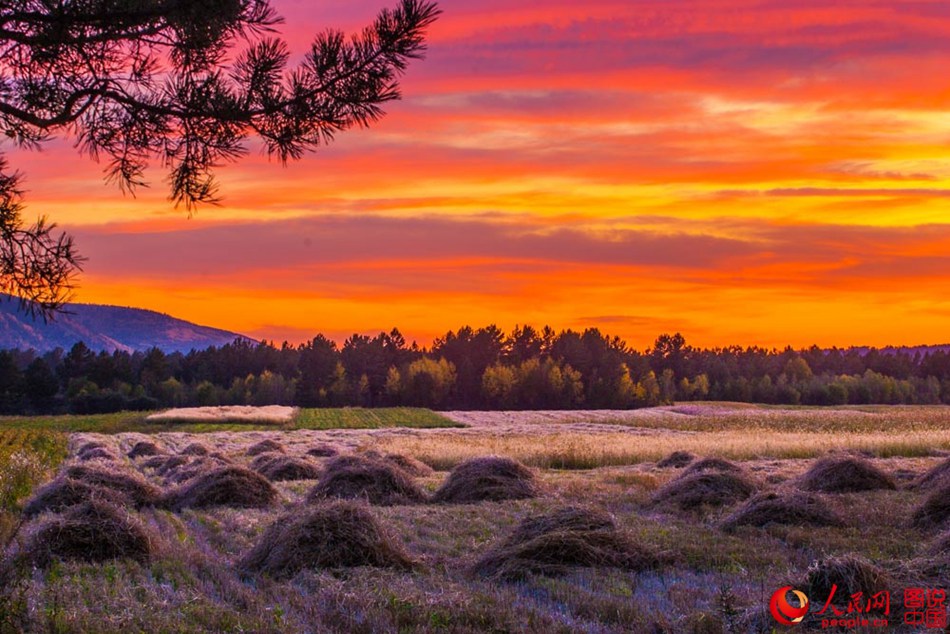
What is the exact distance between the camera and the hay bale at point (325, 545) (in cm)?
934

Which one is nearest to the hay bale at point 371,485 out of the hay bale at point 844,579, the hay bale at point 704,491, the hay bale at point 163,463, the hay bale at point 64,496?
the hay bale at point 64,496

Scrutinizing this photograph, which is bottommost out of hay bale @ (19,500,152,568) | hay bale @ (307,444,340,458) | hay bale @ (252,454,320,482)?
hay bale @ (307,444,340,458)

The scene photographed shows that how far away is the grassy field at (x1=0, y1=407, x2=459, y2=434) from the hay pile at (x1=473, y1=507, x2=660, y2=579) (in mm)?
43960

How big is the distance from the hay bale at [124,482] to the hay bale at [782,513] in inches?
411

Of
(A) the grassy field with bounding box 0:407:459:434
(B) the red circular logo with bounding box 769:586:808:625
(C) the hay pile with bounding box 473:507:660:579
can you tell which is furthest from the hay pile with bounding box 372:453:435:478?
(A) the grassy field with bounding box 0:407:459:434

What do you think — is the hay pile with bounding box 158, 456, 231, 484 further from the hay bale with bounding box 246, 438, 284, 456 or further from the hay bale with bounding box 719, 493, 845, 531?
the hay bale with bounding box 719, 493, 845, 531

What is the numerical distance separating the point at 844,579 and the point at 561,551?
2989mm

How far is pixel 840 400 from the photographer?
110188 millimetres

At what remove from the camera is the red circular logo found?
6758 millimetres

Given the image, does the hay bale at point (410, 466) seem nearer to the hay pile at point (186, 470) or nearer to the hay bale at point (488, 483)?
the hay pile at point (186, 470)

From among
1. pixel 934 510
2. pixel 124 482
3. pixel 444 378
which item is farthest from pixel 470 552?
pixel 444 378

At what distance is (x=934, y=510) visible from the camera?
1238 centimetres

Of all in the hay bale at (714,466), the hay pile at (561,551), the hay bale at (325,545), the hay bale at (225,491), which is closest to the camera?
the hay pile at (561,551)

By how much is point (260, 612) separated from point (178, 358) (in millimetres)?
118656
